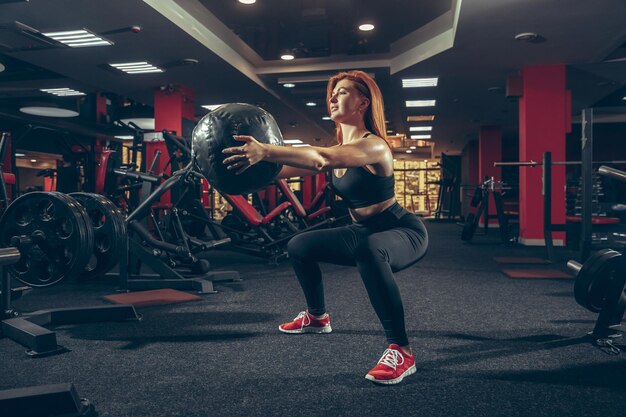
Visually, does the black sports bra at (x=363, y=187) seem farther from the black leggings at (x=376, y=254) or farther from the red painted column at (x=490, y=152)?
the red painted column at (x=490, y=152)

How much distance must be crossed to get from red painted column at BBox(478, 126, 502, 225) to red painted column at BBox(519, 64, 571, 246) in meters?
4.29

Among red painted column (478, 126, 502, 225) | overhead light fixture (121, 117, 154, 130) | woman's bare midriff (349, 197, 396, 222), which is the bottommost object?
woman's bare midriff (349, 197, 396, 222)

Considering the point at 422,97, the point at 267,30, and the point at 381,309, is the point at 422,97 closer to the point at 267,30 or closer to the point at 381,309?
the point at 267,30

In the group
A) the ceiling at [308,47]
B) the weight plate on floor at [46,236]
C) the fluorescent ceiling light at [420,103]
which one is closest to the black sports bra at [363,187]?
the weight plate on floor at [46,236]

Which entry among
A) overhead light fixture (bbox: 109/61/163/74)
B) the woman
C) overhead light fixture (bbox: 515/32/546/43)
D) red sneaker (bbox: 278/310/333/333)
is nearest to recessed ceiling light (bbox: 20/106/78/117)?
overhead light fixture (bbox: 109/61/163/74)

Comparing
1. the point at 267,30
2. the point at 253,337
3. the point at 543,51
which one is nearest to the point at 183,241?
the point at 253,337

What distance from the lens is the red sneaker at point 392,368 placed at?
1352 millimetres

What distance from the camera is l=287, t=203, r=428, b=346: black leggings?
1434 mm

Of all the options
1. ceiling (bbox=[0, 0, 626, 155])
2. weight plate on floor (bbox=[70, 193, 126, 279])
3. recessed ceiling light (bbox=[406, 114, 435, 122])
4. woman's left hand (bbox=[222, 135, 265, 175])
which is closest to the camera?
woman's left hand (bbox=[222, 135, 265, 175])

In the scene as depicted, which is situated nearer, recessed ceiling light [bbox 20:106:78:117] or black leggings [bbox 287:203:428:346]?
black leggings [bbox 287:203:428:346]

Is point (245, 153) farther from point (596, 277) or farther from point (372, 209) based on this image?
point (596, 277)

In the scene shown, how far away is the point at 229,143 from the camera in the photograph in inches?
47.4

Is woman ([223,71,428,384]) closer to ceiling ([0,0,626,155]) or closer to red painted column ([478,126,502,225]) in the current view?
ceiling ([0,0,626,155])

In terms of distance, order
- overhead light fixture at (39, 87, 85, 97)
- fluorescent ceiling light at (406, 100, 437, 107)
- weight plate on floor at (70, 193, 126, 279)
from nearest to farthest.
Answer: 1. weight plate on floor at (70, 193, 126, 279)
2. overhead light fixture at (39, 87, 85, 97)
3. fluorescent ceiling light at (406, 100, 437, 107)
